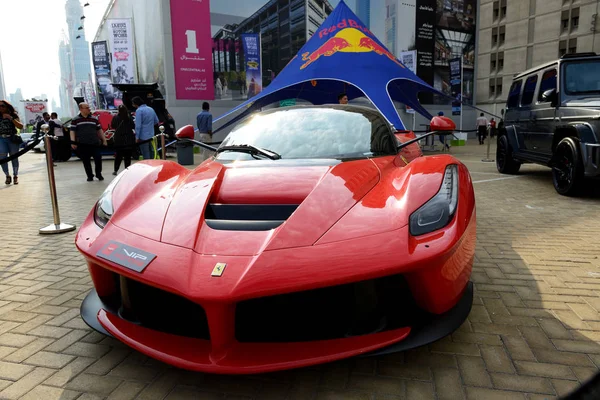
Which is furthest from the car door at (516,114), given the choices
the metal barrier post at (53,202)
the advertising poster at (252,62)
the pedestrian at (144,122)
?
the advertising poster at (252,62)

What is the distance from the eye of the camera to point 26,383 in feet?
5.88

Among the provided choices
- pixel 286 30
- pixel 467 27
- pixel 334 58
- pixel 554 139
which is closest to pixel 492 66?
pixel 467 27

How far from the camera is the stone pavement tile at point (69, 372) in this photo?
1797mm

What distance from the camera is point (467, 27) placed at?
29234 millimetres

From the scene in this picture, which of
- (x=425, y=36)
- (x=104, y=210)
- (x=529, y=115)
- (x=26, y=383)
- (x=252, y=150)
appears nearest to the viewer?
(x=26, y=383)

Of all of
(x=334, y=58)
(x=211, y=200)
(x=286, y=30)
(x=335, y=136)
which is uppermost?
(x=286, y=30)

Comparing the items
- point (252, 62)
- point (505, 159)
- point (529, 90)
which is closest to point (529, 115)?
point (529, 90)

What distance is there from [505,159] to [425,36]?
21.2 metres

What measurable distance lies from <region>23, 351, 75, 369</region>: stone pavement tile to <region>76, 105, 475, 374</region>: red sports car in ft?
0.83

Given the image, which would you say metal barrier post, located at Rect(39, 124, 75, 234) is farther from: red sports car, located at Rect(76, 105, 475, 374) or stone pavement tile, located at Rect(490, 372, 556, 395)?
stone pavement tile, located at Rect(490, 372, 556, 395)

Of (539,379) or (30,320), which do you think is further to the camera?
(30,320)

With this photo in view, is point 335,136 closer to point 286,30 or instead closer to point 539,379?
point 539,379

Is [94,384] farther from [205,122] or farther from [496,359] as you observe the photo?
[205,122]

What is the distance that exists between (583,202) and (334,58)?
302 inches
